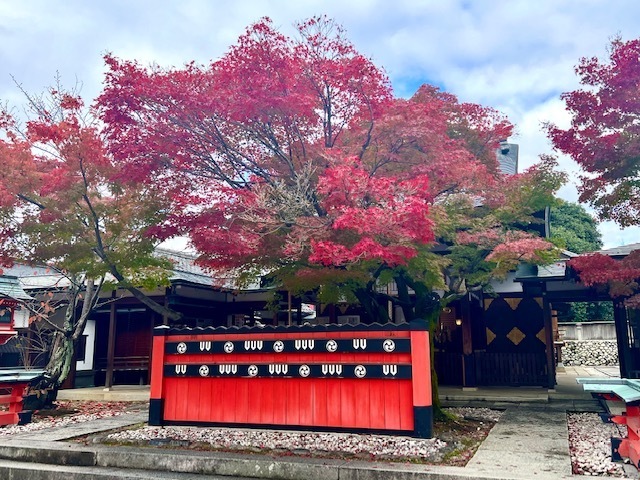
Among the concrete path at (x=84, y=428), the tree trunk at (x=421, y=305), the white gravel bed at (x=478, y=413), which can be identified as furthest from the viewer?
the white gravel bed at (x=478, y=413)

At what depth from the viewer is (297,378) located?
7.11 metres

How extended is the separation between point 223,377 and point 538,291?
990 centimetres

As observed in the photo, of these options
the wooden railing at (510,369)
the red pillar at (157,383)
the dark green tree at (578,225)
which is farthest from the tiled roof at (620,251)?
the dark green tree at (578,225)

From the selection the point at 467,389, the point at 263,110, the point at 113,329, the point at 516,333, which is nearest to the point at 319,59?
the point at 263,110

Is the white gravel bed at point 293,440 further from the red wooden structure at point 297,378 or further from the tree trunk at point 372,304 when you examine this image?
the tree trunk at point 372,304

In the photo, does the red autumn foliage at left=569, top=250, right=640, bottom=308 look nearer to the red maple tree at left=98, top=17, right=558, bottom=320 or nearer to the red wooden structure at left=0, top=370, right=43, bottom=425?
the red maple tree at left=98, top=17, right=558, bottom=320

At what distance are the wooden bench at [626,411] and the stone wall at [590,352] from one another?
2083cm

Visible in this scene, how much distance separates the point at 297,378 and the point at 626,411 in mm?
3938

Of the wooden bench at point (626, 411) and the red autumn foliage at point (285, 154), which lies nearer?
the wooden bench at point (626, 411)

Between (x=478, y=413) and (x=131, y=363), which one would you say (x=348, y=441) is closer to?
(x=478, y=413)

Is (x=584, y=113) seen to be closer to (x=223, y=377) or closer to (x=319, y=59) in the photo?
(x=319, y=59)

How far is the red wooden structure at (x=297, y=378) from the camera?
658cm

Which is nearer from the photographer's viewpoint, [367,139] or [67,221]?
[367,139]

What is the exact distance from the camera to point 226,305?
1692 cm
